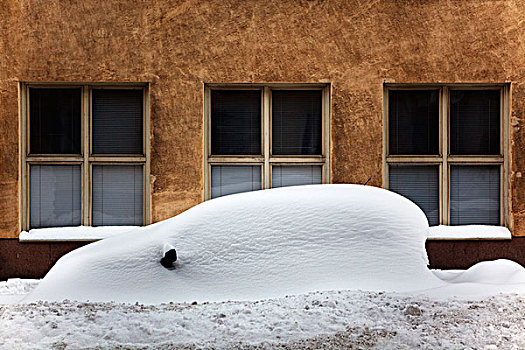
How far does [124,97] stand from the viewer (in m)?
7.04

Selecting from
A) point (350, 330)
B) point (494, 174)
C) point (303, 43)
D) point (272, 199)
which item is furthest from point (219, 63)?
point (350, 330)

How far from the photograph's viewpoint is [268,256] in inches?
130

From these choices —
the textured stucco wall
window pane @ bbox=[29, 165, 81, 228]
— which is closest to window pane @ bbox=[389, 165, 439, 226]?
the textured stucco wall

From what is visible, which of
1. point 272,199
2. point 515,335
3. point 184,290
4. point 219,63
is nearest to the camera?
point 515,335

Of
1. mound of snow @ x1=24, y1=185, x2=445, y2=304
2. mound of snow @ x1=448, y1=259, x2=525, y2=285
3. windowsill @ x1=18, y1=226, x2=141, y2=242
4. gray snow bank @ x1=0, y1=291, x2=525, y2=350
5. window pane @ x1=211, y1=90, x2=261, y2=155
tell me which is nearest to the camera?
gray snow bank @ x1=0, y1=291, x2=525, y2=350

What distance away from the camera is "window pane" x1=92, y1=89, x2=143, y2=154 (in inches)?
277

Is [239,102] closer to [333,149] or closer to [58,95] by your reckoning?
[333,149]

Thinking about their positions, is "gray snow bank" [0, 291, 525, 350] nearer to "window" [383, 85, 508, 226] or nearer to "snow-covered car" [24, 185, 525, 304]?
"snow-covered car" [24, 185, 525, 304]

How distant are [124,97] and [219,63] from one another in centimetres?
137

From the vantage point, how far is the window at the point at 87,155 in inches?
275

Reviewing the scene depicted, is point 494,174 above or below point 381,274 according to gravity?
above

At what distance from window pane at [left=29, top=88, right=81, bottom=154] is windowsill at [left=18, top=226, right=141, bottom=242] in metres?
1.04

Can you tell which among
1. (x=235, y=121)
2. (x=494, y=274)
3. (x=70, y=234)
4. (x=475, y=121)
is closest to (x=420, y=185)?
(x=475, y=121)

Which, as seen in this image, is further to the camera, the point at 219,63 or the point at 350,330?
the point at 219,63
